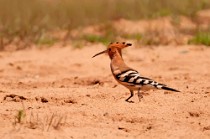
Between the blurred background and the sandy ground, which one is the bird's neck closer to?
the sandy ground

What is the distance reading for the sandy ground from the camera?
5652 mm

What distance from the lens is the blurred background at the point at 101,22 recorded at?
12477mm

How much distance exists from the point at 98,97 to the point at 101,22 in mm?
8149

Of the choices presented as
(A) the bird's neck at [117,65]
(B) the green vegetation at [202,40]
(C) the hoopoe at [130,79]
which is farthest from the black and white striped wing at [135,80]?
(B) the green vegetation at [202,40]

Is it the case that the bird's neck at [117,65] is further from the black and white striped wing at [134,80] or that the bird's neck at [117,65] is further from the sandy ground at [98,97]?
the sandy ground at [98,97]

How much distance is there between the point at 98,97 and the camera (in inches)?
285

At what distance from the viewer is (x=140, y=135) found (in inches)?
222

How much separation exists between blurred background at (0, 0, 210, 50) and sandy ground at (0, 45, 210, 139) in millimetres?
810

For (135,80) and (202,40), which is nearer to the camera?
(135,80)

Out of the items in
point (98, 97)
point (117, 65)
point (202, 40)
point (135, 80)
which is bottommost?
point (98, 97)

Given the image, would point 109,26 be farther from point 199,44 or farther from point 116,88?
point 116,88

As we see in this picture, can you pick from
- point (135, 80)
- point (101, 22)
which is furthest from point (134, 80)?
point (101, 22)

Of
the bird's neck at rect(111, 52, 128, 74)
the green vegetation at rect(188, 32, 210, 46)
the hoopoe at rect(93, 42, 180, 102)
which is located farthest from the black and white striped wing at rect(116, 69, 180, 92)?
the green vegetation at rect(188, 32, 210, 46)

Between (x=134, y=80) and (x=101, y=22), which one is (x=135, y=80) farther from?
(x=101, y=22)
